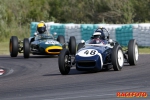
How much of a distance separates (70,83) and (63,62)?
2.07 m

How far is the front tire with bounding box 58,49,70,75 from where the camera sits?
1543 centimetres

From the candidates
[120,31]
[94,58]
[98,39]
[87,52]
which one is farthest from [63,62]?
[120,31]

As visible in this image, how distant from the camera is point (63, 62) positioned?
15438mm

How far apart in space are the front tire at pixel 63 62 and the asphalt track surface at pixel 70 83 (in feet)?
0.58

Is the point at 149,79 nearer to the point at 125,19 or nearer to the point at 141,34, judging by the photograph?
the point at 141,34

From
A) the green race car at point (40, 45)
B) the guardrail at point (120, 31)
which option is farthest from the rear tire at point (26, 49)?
the guardrail at point (120, 31)

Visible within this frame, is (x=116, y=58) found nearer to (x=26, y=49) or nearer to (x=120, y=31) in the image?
(x=26, y=49)

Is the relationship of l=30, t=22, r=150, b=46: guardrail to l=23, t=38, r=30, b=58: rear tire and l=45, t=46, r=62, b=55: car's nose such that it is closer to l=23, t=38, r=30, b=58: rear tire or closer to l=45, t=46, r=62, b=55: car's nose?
l=45, t=46, r=62, b=55: car's nose

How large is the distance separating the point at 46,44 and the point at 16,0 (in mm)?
25995

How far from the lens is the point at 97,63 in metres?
15.2

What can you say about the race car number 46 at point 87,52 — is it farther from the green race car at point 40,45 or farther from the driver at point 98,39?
the green race car at point 40,45

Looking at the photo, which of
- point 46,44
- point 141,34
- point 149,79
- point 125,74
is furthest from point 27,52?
point 149,79

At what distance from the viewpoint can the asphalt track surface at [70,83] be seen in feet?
37.1

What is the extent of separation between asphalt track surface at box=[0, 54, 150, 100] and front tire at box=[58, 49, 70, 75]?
0.58 ft
